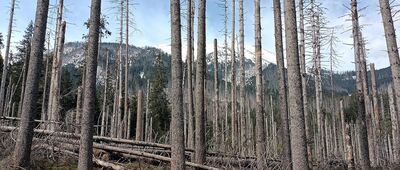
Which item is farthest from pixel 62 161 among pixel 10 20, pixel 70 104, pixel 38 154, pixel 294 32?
pixel 70 104

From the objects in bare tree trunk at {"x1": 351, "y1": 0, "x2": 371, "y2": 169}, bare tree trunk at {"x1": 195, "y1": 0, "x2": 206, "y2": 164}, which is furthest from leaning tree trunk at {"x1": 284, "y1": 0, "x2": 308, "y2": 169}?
bare tree trunk at {"x1": 351, "y1": 0, "x2": 371, "y2": 169}

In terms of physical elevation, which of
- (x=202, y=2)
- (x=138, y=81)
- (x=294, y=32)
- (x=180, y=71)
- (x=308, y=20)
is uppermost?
(x=138, y=81)

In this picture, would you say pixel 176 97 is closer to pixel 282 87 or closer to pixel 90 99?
pixel 90 99

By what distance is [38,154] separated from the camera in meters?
9.69

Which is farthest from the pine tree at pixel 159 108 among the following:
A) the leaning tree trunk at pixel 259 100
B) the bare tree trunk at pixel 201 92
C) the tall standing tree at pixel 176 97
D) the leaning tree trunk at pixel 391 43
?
the tall standing tree at pixel 176 97

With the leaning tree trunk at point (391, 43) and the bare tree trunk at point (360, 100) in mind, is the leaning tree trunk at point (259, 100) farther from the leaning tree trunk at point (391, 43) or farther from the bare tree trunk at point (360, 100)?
the leaning tree trunk at point (391, 43)

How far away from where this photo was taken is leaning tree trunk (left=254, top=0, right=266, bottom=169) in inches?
465

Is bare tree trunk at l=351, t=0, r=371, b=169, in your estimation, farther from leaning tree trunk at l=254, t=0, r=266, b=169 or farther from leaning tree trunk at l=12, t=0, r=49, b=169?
leaning tree trunk at l=12, t=0, r=49, b=169

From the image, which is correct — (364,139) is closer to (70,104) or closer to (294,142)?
(294,142)

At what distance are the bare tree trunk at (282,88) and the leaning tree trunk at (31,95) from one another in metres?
7.56

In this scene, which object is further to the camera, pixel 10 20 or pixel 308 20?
pixel 10 20

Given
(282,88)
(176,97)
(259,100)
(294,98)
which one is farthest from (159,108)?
(294,98)

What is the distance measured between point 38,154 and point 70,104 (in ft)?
92.3

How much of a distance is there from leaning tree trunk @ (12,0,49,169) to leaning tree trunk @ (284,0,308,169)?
596 cm
